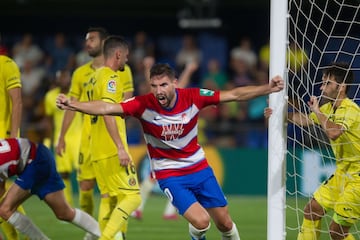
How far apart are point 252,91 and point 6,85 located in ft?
9.85

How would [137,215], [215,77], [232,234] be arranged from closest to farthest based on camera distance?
[232,234] → [137,215] → [215,77]

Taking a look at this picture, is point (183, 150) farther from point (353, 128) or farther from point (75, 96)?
point (75, 96)

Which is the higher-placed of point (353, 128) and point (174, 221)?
point (353, 128)

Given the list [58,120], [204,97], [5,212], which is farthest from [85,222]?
[58,120]

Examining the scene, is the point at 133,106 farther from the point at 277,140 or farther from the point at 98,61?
the point at 98,61

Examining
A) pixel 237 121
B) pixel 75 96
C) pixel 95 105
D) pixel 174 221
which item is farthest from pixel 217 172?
pixel 95 105

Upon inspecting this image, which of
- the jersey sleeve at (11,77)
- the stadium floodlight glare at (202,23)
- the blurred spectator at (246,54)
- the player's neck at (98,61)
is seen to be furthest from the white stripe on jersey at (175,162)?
the blurred spectator at (246,54)

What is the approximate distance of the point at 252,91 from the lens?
8.57 meters

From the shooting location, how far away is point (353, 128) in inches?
364

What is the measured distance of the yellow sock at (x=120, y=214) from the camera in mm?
9484

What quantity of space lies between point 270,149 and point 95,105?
63.6 inches

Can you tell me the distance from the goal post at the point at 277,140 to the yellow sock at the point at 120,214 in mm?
1658

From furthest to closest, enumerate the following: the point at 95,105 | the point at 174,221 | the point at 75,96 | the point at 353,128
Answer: the point at 174,221
the point at 75,96
the point at 353,128
the point at 95,105

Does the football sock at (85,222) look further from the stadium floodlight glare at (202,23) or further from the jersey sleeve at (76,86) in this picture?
the stadium floodlight glare at (202,23)
